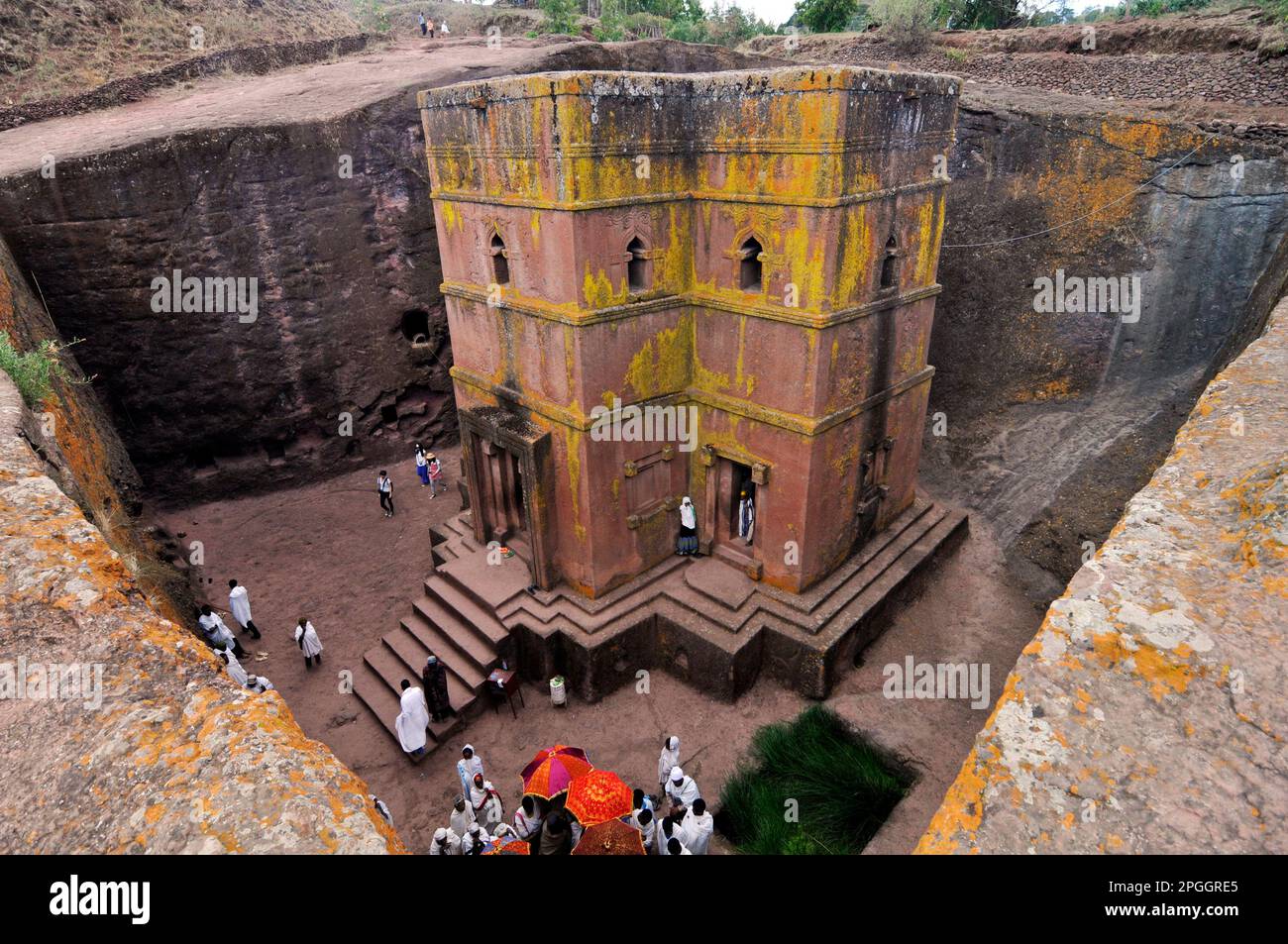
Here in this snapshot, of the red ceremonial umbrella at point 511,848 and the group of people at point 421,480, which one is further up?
the red ceremonial umbrella at point 511,848

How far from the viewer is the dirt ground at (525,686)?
903cm

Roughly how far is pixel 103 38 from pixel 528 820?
23.6m

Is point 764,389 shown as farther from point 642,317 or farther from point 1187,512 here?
point 1187,512

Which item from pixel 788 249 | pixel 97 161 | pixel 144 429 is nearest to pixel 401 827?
pixel 788 249

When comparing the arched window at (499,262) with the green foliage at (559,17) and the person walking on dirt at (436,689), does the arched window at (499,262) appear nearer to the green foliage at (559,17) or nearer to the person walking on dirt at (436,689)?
the person walking on dirt at (436,689)

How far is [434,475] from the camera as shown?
50.4ft

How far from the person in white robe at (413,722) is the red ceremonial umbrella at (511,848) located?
245 cm

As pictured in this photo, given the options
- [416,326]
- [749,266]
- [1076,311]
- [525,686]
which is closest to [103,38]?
[416,326]

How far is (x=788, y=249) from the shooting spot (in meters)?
8.76

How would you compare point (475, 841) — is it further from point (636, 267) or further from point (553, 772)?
point (636, 267)

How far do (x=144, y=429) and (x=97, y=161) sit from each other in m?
5.02

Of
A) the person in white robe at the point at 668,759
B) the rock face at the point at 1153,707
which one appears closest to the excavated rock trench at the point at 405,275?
the person in white robe at the point at 668,759

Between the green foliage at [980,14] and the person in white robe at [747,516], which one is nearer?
the person in white robe at [747,516]

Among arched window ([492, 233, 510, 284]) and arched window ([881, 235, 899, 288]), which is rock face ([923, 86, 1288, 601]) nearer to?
arched window ([881, 235, 899, 288])
